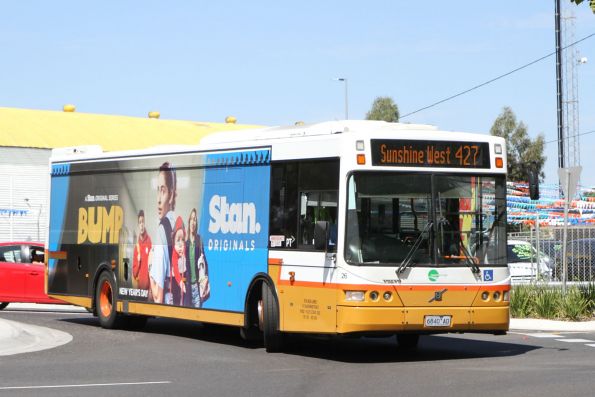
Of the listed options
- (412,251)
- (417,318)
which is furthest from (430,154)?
(417,318)

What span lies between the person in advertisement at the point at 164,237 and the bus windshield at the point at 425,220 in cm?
512

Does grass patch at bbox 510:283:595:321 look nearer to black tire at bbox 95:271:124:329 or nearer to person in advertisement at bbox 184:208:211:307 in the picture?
black tire at bbox 95:271:124:329

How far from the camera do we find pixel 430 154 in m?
17.0

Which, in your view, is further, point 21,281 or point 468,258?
point 21,281

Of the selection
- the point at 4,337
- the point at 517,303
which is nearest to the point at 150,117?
the point at 517,303

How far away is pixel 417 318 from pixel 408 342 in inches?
95.7

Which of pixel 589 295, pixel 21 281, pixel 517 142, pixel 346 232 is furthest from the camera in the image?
pixel 517 142

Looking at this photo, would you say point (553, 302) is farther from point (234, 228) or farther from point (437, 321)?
point (437, 321)

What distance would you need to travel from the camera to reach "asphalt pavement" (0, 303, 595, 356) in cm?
1857

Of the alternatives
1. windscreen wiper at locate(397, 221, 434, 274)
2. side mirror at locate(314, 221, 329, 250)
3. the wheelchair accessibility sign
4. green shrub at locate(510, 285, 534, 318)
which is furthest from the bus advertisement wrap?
green shrub at locate(510, 285, 534, 318)

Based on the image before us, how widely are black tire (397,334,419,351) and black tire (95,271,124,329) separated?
5.86m

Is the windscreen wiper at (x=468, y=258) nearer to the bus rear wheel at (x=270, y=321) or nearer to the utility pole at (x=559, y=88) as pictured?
the bus rear wheel at (x=270, y=321)

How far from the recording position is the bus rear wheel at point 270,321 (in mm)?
17594

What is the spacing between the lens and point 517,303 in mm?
26641
